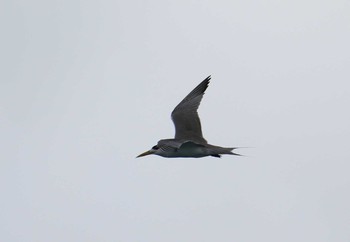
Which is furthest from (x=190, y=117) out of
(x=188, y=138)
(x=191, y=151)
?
(x=191, y=151)

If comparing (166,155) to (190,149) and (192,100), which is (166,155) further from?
(192,100)

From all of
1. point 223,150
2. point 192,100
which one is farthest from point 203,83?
point 223,150

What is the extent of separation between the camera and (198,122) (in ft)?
107

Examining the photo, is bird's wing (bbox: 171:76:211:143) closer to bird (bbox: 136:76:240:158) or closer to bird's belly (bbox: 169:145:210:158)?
bird (bbox: 136:76:240:158)

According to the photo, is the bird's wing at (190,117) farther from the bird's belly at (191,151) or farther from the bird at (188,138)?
the bird's belly at (191,151)

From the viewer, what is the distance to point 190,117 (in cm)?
3269

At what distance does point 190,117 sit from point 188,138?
2.00 metres

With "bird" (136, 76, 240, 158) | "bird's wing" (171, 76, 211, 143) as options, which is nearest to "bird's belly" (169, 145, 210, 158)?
"bird" (136, 76, 240, 158)

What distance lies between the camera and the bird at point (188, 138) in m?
28.2

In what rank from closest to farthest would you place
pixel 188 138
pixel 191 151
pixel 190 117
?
1. pixel 191 151
2. pixel 188 138
3. pixel 190 117

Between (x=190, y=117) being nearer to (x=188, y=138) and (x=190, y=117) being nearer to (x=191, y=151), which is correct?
(x=188, y=138)

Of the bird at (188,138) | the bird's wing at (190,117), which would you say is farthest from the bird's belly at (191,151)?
the bird's wing at (190,117)

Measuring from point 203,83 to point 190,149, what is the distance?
620 centimetres

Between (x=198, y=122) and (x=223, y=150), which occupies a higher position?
(x=198, y=122)
